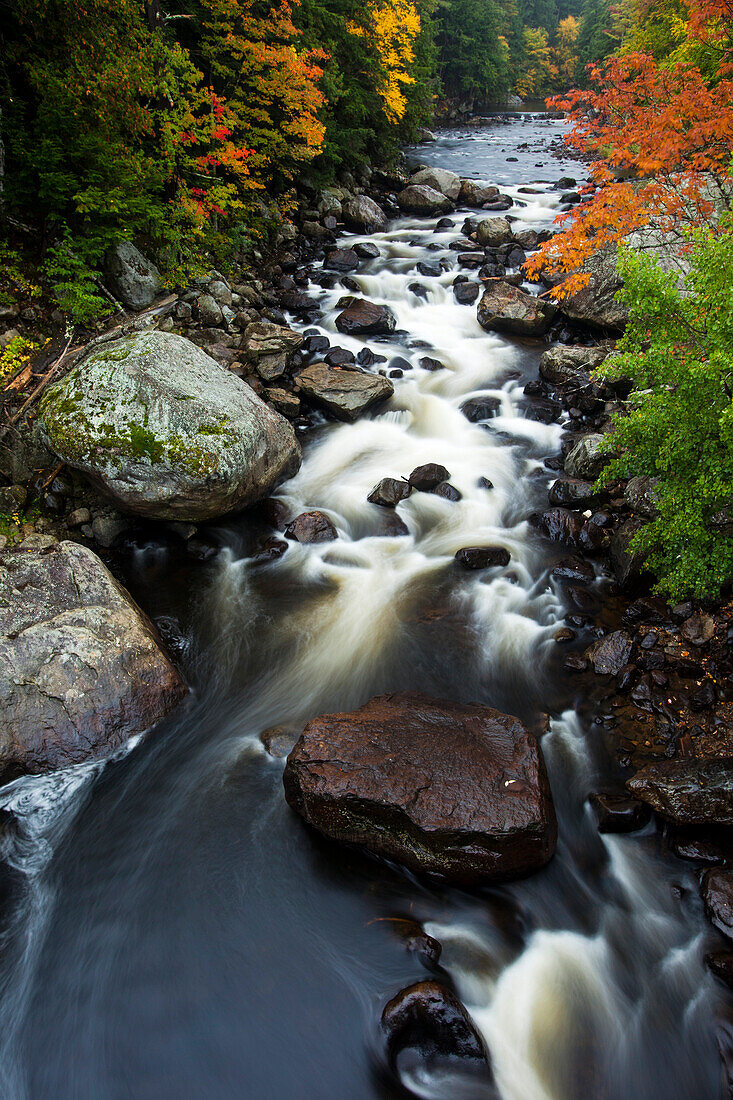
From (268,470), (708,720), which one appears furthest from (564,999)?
(268,470)

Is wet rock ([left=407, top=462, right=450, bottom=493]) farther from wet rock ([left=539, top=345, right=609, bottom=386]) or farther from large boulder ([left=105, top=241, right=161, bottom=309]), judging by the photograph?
large boulder ([left=105, top=241, right=161, bottom=309])

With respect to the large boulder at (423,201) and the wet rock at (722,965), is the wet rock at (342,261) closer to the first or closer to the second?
the large boulder at (423,201)

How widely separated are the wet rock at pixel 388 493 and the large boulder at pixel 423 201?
14.8 metres

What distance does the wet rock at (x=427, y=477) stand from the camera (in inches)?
345

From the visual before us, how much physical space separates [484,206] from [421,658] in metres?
18.9

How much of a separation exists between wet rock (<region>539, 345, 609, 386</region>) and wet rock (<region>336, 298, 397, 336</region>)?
3535 millimetres

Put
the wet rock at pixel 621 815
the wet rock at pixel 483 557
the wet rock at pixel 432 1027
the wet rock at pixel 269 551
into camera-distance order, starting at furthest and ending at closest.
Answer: the wet rock at pixel 269 551, the wet rock at pixel 483 557, the wet rock at pixel 621 815, the wet rock at pixel 432 1027

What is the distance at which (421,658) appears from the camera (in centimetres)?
645

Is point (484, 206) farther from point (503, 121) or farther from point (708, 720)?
point (503, 121)

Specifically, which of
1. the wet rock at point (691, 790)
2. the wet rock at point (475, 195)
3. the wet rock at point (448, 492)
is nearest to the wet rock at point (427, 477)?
the wet rock at point (448, 492)

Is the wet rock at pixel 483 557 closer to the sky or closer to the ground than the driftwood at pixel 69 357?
closer to the ground

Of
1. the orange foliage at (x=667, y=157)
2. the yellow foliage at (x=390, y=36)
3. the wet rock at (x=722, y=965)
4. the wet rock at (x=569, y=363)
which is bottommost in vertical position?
the wet rock at (x=722, y=965)

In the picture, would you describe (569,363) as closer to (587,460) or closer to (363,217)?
(587,460)

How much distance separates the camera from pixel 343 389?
10.2m
